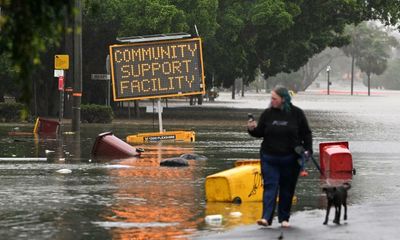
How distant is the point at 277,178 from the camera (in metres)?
13.0

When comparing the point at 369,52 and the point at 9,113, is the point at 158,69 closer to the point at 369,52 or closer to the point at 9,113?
the point at 9,113

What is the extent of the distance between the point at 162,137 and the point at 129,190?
15996mm

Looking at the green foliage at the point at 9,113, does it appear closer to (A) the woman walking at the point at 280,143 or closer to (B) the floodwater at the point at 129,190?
(B) the floodwater at the point at 129,190

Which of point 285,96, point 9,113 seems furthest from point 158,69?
point 285,96

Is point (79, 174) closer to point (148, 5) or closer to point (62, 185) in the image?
point (62, 185)

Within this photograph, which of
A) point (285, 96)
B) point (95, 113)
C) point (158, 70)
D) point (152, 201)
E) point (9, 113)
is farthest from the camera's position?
point (95, 113)

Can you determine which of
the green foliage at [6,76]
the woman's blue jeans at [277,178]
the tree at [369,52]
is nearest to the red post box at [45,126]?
the green foliage at [6,76]

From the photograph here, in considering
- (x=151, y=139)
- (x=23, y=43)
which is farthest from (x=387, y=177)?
(x=23, y=43)

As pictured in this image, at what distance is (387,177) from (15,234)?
1052 cm

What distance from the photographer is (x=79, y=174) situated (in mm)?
21219

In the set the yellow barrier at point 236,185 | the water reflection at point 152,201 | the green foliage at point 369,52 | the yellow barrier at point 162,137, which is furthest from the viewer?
the green foliage at point 369,52

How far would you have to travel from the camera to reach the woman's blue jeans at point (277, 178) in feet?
42.4

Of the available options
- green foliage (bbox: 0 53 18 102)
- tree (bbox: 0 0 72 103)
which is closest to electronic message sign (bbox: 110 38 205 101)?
green foliage (bbox: 0 53 18 102)

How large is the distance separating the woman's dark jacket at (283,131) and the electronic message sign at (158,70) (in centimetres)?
2256
